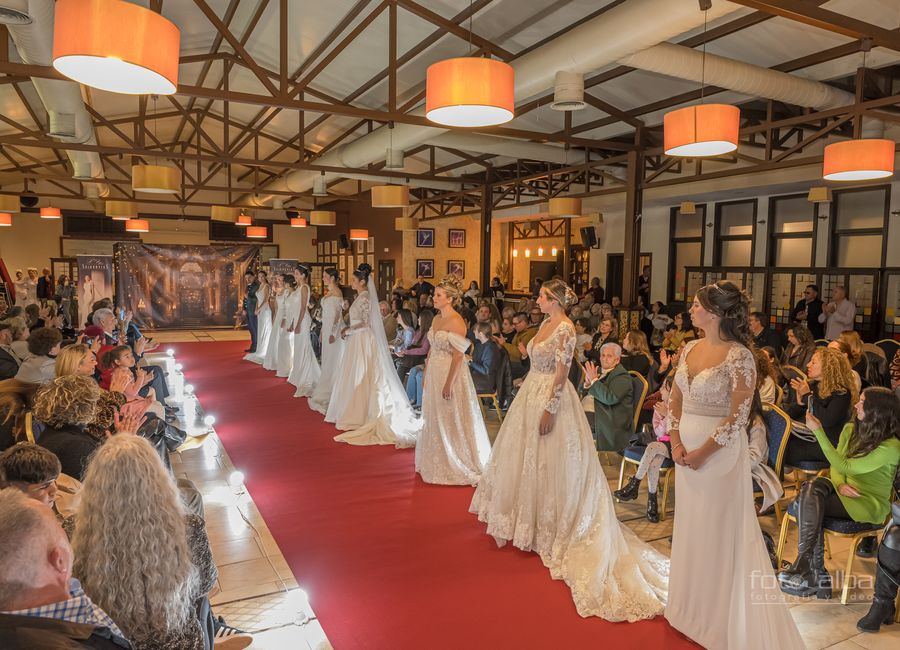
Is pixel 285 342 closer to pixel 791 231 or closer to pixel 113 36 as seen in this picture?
pixel 113 36

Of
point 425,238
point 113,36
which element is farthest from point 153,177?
point 425,238

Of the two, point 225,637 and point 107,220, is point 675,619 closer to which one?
point 225,637

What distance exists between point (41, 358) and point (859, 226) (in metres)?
12.0

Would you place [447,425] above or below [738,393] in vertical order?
below

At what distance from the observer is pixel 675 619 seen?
118 inches

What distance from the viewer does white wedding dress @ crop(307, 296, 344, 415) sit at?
→ 7.57 m

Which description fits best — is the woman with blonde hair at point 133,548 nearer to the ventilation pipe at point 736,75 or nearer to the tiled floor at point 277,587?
the tiled floor at point 277,587

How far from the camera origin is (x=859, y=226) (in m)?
10.8

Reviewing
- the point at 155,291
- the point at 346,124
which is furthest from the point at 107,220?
the point at 346,124

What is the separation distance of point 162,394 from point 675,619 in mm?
5244

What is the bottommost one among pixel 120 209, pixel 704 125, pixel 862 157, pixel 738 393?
pixel 738 393

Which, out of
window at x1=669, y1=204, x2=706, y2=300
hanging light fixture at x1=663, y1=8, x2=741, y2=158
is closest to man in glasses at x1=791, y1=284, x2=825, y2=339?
window at x1=669, y1=204, x2=706, y2=300

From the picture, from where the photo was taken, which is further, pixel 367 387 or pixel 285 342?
pixel 285 342

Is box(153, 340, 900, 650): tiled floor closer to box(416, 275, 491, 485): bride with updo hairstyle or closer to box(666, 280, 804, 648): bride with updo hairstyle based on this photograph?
box(666, 280, 804, 648): bride with updo hairstyle
